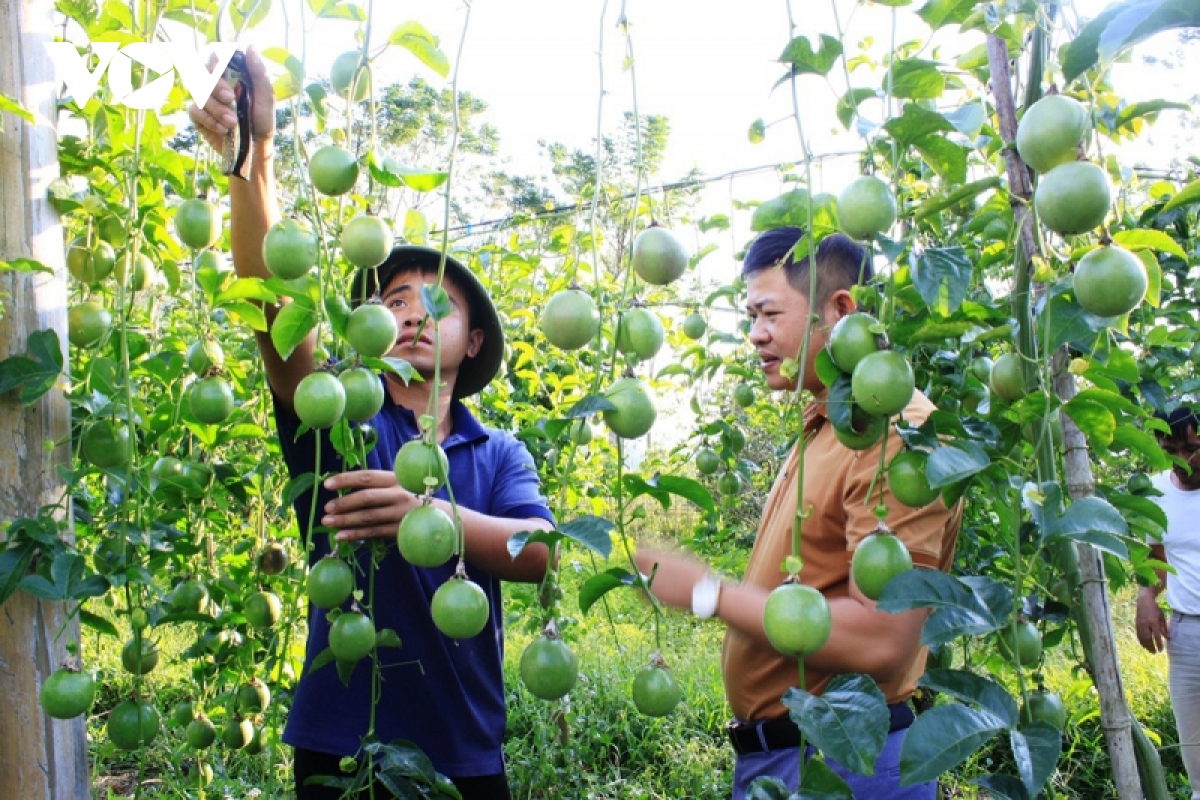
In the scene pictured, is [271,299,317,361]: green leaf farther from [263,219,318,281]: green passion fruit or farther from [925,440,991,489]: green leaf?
[925,440,991,489]: green leaf

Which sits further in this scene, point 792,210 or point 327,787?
point 327,787

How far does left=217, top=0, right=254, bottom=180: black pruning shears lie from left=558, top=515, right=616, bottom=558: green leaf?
2.12 ft

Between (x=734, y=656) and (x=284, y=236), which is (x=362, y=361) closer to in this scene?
(x=284, y=236)

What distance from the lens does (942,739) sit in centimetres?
85

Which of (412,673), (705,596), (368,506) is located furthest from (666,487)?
(412,673)

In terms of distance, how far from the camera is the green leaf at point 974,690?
0.89 metres

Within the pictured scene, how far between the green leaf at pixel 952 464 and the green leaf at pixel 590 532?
35 cm

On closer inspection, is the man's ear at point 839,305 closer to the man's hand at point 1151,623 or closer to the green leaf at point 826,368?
the green leaf at point 826,368

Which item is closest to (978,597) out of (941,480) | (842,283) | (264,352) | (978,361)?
(941,480)

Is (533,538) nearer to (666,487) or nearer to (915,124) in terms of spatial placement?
(666,487)

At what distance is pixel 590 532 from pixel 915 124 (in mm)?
586

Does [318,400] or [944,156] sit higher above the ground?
[944,156]

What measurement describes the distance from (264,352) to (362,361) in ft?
1.38

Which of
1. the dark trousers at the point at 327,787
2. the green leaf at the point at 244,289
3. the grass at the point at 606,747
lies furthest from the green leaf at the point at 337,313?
the grass at the point at 606,747
